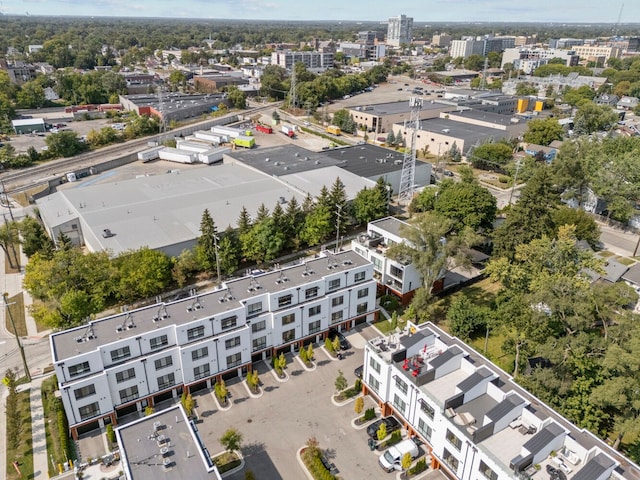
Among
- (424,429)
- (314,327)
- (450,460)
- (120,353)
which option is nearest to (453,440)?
(450,460)

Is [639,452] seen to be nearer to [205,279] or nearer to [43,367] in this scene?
[205,279]

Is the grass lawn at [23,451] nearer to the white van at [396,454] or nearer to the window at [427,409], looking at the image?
the white van at [396,454]

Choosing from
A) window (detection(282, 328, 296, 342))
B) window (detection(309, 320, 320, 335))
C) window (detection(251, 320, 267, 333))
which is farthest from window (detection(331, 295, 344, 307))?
window (detection(251, 320, 267, 333))

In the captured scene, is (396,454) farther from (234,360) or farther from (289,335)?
(234,360)

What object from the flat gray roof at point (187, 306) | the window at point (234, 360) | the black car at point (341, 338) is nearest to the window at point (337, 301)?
the flat gray roof at point (187, 306)

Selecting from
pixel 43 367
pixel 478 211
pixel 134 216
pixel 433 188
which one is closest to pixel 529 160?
pixel 433 188

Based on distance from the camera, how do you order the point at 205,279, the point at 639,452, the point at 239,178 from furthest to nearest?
the point at 239,178 → the point at 205,279 → the point at 639,452
